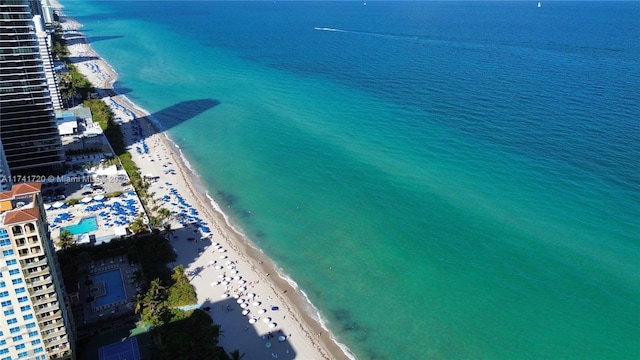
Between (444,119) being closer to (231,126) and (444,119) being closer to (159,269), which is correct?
(231,126)

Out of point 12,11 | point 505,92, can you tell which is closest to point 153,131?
point 12,11

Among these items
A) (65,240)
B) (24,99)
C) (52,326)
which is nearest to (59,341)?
(52,326)

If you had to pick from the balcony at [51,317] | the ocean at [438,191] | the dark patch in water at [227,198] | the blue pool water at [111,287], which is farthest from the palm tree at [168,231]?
the balcony at [51,317]

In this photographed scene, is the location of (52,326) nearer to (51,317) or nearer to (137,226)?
(51,317)

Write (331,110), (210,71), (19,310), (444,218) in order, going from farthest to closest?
(210,71) < (331,110) < (444,218) < (19,310)

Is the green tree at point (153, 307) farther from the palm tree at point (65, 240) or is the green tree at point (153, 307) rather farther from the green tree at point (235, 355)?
the palm tree at point (65, 240)
